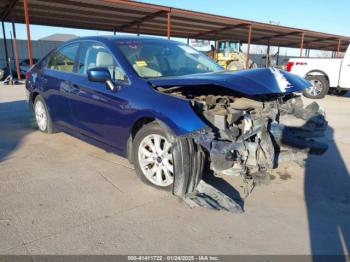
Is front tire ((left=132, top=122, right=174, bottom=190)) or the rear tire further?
the rear tire

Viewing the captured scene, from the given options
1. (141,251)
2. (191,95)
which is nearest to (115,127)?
(191,95)

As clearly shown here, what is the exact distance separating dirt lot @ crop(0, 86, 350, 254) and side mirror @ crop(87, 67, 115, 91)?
1.14m

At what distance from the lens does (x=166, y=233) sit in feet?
9.25

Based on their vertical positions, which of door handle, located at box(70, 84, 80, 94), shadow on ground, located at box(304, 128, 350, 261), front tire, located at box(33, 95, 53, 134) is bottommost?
shadow on ground, located at box(304, 128, 350, 261)

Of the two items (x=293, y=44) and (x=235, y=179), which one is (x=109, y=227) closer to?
(x=235, y=179)

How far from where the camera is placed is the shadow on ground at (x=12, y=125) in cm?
527

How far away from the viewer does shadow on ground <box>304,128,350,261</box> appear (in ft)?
8.83

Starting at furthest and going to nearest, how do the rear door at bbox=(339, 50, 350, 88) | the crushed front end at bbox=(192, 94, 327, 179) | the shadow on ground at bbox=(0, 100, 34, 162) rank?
1. the rear door at bbox=(339, 50, 350, 88)
2. the shadow on ground at bbox=(0, 100, 34, 162)
3. the crushed front end at bbox=(192, 94, 327, 179)

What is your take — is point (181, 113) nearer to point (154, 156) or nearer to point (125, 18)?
point (154, 156)

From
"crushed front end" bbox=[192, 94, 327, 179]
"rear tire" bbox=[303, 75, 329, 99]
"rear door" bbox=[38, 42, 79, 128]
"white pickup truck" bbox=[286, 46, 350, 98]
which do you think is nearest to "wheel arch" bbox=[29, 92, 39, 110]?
"rear door" bbox=[38, 42, 79, 128]

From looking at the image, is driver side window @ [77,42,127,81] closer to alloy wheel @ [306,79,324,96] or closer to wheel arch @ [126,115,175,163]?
wheel arch @ [126,115,175,163]

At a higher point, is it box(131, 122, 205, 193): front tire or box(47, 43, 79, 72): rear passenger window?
box(47, 43, 79, 72): rear passenger window

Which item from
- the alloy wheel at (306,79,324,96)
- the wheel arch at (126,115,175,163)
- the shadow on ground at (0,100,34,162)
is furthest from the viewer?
the alloy wheel at (306,79,324,96)

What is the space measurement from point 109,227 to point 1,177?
189 centimetres
